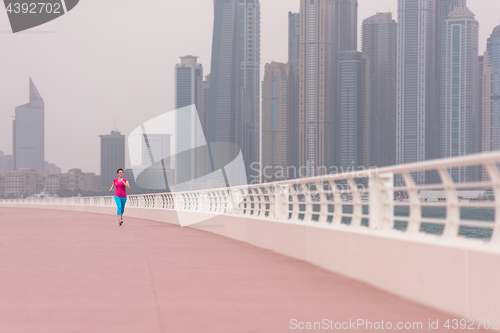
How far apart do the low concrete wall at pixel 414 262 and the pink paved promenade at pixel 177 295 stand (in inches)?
7.3

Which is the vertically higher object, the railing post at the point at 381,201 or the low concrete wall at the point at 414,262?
the railing post at the point at 381,201

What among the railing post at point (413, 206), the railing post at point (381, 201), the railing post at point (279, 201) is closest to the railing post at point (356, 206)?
the railing post at point (381, 201)

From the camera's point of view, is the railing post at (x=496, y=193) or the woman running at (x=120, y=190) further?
the woman running at (x=120, y=190)

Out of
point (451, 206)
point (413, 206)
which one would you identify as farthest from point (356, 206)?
point (451, 206)

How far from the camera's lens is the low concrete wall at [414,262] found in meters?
6.46

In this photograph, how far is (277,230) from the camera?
583 inches

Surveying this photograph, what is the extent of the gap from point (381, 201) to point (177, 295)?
3250 millimetres

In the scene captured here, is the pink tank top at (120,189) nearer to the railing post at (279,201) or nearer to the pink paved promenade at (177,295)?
the railing post at (279,201)

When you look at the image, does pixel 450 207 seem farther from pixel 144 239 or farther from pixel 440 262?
pixel 144 239

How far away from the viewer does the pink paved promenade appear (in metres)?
6.40

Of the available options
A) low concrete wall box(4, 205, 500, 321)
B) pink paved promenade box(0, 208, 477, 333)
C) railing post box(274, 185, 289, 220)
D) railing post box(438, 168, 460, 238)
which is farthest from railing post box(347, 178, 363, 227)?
railing post box(274, 185, 289, 220)

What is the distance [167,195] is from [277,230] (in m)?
19.5

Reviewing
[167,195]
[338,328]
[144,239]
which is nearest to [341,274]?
[338,328]

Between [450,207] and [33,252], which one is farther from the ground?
[450,207]
